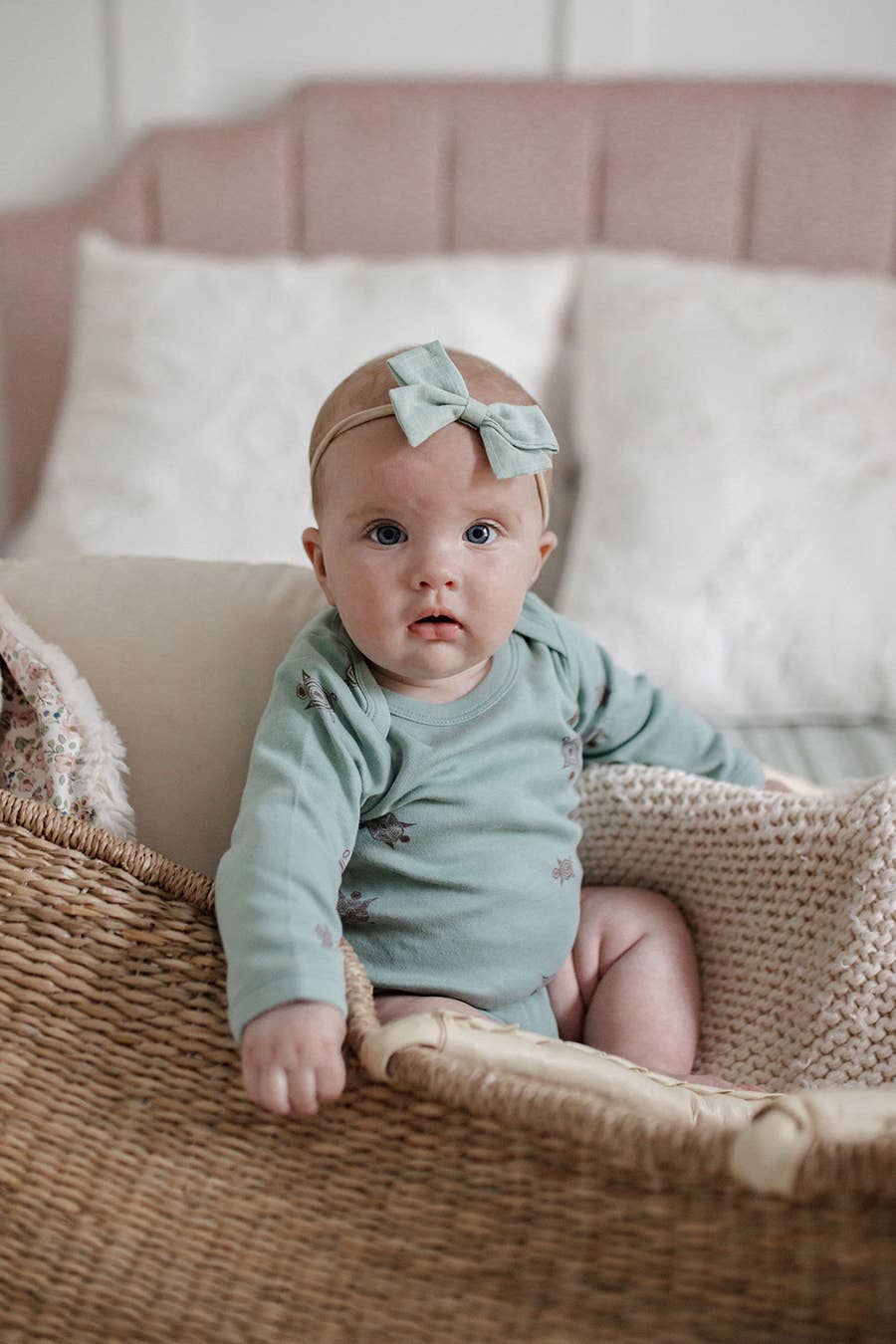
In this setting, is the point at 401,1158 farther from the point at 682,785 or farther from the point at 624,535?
the point at 624,535

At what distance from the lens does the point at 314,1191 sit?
2.38 feet

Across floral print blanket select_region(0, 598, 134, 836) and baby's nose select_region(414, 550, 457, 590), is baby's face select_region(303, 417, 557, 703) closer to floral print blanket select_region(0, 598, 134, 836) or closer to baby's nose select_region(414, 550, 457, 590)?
baby's nose select_region(414, 550, 457, 590)

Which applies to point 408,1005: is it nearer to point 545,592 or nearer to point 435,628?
point 435,628

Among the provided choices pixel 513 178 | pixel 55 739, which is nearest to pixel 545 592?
pixel 513 178

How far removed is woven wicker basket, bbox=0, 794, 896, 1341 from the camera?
2.03 feet

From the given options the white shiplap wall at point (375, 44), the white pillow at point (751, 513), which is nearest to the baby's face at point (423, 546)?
the white pillow at point (751, 513)

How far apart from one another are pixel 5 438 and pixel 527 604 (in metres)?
1.41

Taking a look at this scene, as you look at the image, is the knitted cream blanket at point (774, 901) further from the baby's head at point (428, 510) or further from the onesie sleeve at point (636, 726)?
the baby's head at point (428, 510)

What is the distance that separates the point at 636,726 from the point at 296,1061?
52 cm

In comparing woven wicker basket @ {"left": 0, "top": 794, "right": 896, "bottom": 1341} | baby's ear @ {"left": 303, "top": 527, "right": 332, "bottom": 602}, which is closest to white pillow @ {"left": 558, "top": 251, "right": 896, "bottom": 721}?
baby's ear @ {"left": 303, "top": 527, "right": 332, "bottom": 602}

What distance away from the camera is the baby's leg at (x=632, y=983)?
0.99 meters

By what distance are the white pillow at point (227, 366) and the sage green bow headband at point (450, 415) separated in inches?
29.5

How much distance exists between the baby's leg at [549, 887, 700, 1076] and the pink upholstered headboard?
50.1 inches

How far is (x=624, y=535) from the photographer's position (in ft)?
5.18
